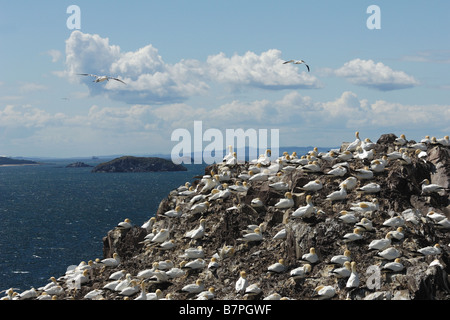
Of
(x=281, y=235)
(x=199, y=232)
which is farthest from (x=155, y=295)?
(x=281, y=235)

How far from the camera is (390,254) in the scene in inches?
1175

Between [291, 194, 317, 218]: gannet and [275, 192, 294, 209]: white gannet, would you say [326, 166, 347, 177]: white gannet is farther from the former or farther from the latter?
[291, 194, 317, 218]: gannet

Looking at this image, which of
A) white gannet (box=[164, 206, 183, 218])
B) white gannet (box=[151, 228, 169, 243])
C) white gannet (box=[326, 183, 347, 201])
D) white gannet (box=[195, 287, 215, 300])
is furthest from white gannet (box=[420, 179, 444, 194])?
white gannet (box=[151, 228, 169, 243])

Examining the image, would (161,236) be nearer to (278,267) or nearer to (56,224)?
(278,267)

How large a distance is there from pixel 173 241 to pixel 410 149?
18.7 m

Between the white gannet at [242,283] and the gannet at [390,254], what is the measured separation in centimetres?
723

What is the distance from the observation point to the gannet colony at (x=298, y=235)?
3011 centimetres

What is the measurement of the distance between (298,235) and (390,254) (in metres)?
5.58

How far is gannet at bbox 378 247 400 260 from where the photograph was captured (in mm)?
29812

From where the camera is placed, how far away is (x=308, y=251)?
3266cm

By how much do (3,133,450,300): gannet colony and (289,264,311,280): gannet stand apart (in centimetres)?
6
